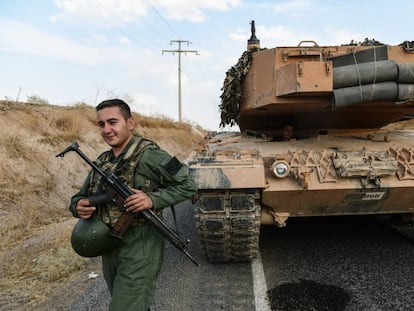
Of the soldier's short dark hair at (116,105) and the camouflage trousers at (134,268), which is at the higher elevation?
the soldier's short dark hair at (116,105)

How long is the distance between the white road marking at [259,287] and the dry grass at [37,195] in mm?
1981

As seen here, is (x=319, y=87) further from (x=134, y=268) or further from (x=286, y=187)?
(x=134, y=268)

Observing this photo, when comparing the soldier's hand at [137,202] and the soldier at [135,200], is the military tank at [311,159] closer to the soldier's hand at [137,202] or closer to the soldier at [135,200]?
the soldier at [135,200]

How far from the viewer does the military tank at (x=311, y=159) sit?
505cm

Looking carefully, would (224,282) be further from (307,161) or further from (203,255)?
(307,161)

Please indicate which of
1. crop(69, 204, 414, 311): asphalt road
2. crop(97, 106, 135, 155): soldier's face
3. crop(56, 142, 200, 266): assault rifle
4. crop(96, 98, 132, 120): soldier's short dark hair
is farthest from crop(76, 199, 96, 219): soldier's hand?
crop(69, 204, 414, 311): asphalt road

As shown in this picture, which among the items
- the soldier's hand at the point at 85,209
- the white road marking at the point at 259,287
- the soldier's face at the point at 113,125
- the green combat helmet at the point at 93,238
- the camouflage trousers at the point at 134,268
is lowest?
the white road marking at the point at 259,287

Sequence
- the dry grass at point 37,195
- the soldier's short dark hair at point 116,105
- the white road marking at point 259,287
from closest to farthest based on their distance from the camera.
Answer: the soldier's short dark hair at point 116,105 → the white road marking at point 259,287 → the dry grass at point 37,195

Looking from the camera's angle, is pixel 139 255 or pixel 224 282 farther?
pixel 224 282

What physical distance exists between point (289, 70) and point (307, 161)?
43.7 inches

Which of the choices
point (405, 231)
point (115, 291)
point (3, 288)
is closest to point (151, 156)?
point (115, 291)

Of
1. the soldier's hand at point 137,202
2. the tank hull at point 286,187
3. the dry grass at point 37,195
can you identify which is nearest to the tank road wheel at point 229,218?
the tank hull at point 286,187

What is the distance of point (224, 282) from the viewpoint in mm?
5035

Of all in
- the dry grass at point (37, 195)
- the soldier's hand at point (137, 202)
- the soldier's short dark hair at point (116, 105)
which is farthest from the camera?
the dry grass at point (37, 195)
